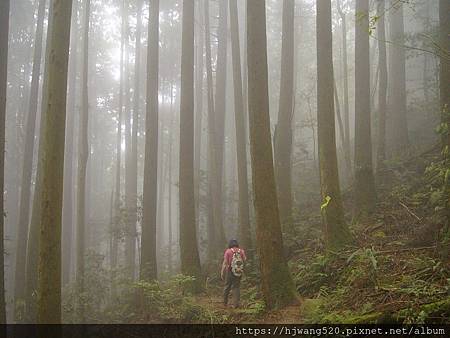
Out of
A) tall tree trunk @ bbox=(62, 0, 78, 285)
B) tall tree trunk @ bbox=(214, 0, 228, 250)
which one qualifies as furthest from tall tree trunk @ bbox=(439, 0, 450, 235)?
tall tree trunk @ bbox=(62, 0, 78, 285)

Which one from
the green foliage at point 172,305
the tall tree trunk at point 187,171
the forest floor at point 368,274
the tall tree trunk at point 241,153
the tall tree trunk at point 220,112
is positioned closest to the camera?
the forest floor at point 368,274

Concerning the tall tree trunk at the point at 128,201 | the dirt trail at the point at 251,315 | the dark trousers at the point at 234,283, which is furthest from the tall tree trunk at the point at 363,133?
the tall tree trunk at the point at 128,201

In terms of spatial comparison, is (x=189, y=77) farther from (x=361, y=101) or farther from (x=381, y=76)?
(x=381, y=76)

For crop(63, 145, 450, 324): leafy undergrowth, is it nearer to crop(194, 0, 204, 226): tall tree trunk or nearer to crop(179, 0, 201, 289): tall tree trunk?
crop(179, 0, 201, 289): tall tree trunk

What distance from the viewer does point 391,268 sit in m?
7.98

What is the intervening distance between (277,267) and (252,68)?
14.2 feet

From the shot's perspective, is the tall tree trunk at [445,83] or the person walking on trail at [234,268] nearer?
the tall tree trunk at [445,83]

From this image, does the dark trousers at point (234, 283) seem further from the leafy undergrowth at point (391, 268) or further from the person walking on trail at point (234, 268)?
the leafy undergrowth at point (391, 268)

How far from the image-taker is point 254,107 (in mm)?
9156

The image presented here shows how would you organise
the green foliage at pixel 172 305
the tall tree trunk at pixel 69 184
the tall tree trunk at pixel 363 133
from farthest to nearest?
the tall tree trunk at pixel 69 184 < the tall tree trunk at pixel 363 133 < the green foliage at pixel 172 305

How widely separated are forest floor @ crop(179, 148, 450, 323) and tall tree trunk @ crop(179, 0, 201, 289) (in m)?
1.15

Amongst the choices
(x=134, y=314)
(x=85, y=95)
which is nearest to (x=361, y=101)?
(x=134, y=314)

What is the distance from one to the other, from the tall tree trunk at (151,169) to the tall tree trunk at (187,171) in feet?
4.44

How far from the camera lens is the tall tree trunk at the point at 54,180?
25.0ft
